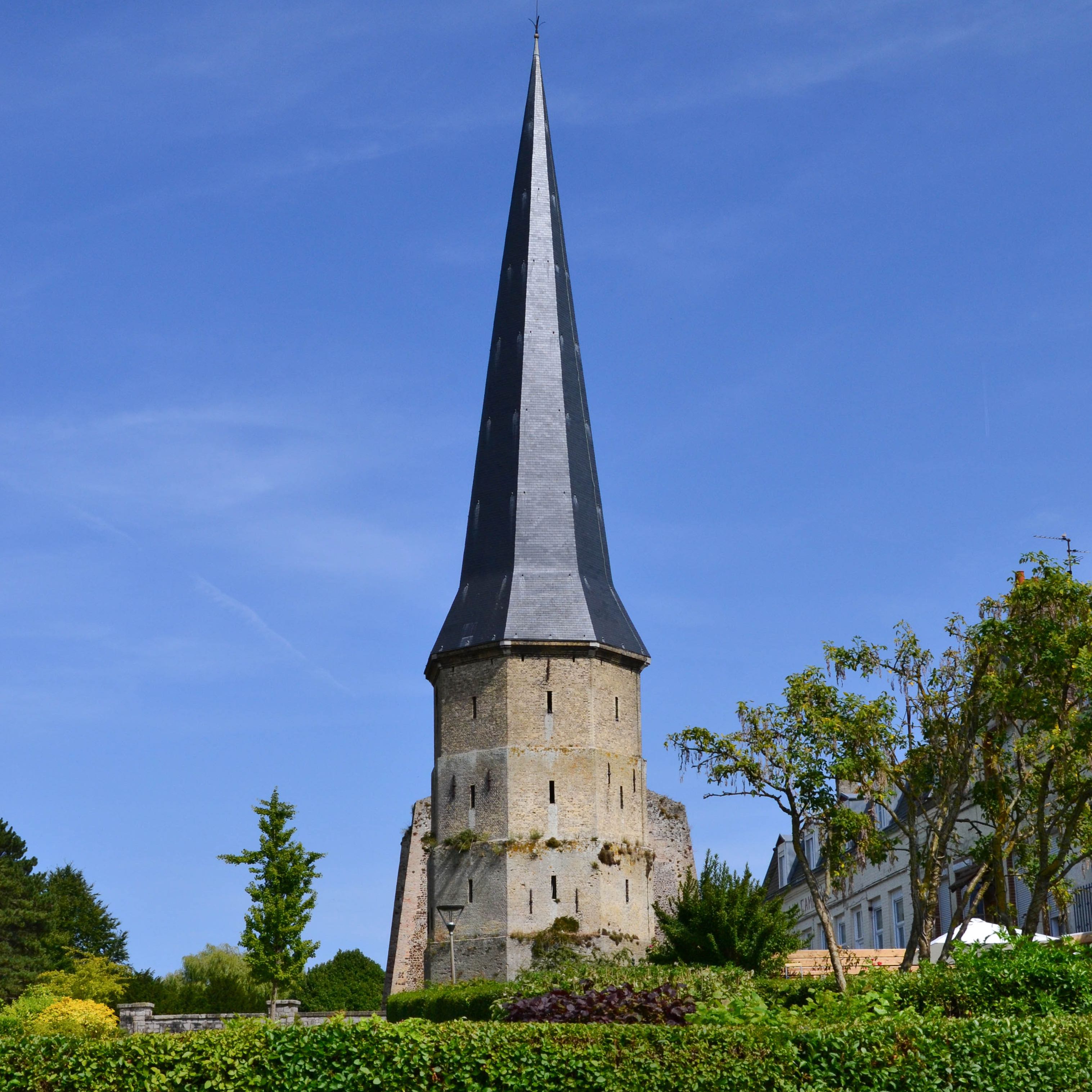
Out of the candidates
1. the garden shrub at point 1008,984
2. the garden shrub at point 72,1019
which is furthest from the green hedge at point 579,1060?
the garden shrub at point 72,1019

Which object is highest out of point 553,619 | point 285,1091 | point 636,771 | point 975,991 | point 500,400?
point 500,400

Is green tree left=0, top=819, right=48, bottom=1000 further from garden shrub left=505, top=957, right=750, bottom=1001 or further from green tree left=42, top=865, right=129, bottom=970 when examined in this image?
garden shrub left=505, top=957, right=750, bottom=1001

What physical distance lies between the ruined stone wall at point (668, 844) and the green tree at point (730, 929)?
9776mm

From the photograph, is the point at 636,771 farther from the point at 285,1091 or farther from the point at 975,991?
the point at 285,1091

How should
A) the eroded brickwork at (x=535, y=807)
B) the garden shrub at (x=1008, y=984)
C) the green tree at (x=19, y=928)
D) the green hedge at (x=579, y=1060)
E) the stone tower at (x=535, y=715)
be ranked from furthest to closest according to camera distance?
the green tree at (x=19, y=928) < the stone tower at (x=535, y=715) < the eroded brickwork at (x=535, y=807) < the garden shrub at (x=1008, y=984) < the green hedge at (x=579, y=1060)

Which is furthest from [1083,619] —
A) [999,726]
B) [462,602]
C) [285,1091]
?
[462,602]

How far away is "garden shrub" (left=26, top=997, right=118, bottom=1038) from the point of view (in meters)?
30.1

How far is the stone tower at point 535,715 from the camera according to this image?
38.5 metres

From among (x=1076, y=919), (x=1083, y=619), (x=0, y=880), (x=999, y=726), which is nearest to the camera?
(x=1083, y=619)

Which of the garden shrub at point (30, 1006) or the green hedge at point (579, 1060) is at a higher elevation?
the garden shrub at point (30, 1006)

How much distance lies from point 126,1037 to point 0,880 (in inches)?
2297

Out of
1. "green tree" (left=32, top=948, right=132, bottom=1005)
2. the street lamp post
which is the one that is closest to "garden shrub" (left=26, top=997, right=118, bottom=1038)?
the street lamp post

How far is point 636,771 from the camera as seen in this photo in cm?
4106

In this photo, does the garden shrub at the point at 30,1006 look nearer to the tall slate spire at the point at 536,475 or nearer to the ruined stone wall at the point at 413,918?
the ruined stone wall at the point at 413,918
